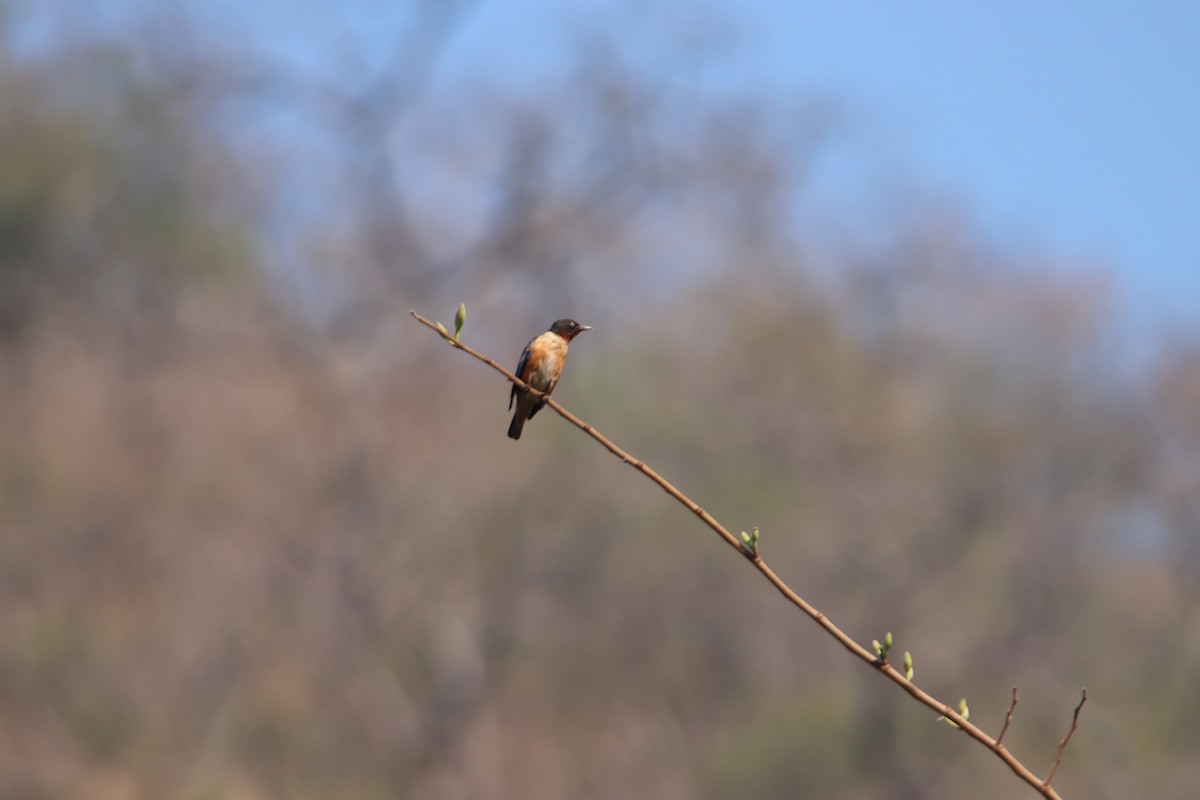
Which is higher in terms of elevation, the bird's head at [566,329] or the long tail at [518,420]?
the bird's head at [566,329]

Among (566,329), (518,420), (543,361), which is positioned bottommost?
(518,420)

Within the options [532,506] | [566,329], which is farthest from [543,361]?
[532,506]

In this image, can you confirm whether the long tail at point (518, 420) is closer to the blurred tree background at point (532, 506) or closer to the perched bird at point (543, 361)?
the perched bird at point (543, 361)

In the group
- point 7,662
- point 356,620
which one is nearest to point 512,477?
point 356,620

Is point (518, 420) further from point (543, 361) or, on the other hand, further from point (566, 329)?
point (566, 329)

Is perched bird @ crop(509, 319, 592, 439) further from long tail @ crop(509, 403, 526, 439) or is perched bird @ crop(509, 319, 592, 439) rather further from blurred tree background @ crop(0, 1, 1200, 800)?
blurred tree background @ crop(0, 1, 1200, 800)

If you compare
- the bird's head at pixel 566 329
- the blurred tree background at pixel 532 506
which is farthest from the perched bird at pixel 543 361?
the blurred tree background at pixel 532 506

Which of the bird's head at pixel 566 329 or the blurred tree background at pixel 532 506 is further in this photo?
the blurred tree background at pixel 532 506

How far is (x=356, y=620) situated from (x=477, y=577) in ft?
8.95

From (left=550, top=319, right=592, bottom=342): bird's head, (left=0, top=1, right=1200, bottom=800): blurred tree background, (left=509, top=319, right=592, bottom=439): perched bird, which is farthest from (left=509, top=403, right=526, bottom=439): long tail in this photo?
(left=0, top=1, right=1200, bottom=800): blurred tree background

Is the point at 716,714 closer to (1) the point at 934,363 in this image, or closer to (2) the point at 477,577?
(2) the point at 477,577

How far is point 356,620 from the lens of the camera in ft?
83.3

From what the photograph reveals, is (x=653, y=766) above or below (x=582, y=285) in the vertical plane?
below

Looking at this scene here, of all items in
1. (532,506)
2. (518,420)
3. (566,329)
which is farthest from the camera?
(532,506)
